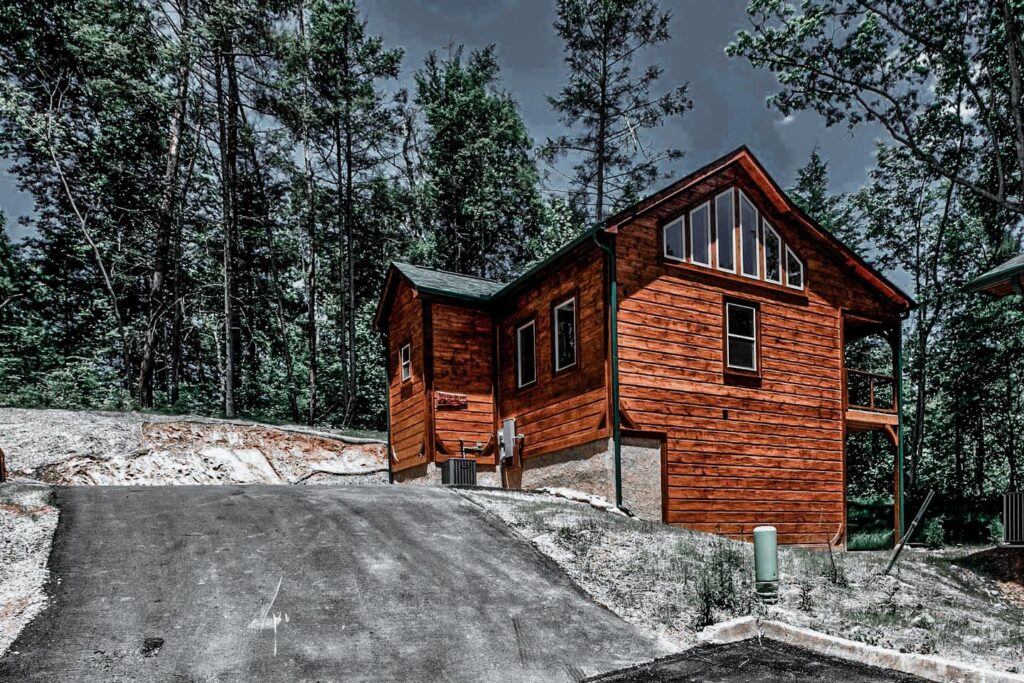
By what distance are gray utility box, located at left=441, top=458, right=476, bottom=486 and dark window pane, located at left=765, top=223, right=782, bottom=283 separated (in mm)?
7779

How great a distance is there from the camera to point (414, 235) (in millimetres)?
32094

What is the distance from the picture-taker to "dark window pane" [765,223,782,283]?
1614cm

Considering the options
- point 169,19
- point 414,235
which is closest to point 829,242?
point 414,235

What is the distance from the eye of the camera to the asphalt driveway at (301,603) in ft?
19.4

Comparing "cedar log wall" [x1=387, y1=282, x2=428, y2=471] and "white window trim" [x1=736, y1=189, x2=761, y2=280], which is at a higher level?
"white window trim" [x1=736, y1=189, x2=761, y2=280]

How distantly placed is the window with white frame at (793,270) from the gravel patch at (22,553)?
574 inches

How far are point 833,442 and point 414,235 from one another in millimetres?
20793

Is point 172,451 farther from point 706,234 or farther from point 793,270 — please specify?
point 793,270

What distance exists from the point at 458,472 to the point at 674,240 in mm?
6621

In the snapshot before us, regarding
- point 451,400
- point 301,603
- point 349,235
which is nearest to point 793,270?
point 451,400

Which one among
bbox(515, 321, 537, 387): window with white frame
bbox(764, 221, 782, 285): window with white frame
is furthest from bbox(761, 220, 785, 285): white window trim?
bbox(515, 321, 537, 387): window with white frame

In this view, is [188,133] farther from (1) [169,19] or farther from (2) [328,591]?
(2) [328,591]

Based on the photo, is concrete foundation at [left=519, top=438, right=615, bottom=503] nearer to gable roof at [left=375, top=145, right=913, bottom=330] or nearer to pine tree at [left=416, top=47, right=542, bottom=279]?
gable roof at [left=375, top=145, right=913, bottom=330]

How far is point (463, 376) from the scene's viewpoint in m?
17.0
